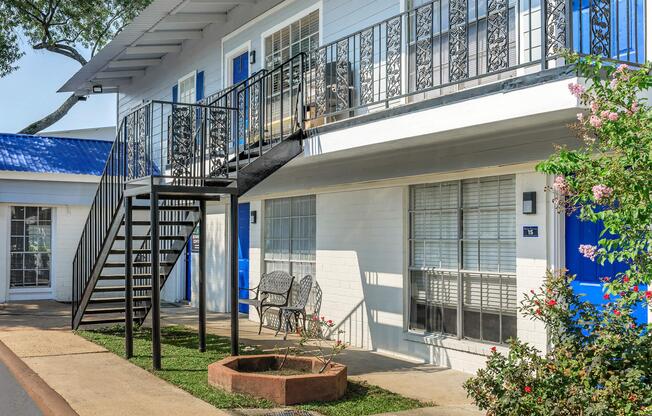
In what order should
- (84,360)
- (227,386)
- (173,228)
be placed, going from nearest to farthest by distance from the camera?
(227,386) → (84,360) → (173,228)

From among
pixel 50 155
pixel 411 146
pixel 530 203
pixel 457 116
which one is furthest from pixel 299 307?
pixel 50 155

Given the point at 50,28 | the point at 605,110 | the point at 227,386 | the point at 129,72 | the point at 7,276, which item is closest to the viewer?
the point at 605,110

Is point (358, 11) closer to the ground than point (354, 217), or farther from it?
farther from it

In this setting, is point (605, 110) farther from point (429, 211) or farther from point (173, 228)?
point (173, 228)

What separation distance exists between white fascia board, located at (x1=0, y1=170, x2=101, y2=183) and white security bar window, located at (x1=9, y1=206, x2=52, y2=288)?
34.3 inches

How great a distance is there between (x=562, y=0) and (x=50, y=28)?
2490 centimetres

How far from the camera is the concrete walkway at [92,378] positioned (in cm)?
688

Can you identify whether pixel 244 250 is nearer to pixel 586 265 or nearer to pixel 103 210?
pixel 103 210

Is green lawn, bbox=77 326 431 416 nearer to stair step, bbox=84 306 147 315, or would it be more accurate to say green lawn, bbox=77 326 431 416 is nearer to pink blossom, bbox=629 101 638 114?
stair step, bbox=84 306 147 315

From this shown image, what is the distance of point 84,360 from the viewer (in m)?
9.38

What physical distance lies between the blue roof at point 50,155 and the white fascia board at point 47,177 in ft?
0.31

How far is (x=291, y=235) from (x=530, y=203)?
556 centimetres

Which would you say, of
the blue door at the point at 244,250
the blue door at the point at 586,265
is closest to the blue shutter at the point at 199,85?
the blue door at the point at 244,250

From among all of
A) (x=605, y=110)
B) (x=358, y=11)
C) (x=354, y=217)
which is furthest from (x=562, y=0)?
(x=354, y=217)
